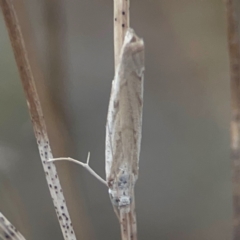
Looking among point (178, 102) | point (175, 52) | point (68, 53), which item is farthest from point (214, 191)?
point (68, 53)

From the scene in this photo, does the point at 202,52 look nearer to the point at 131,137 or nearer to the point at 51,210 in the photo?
the point at 131,137

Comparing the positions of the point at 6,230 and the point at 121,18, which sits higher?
the point at 121,18

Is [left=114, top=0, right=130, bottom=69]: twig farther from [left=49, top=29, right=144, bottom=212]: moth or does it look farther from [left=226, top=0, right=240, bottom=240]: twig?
[left=226, top=0, right=240, bottom=240]: twig

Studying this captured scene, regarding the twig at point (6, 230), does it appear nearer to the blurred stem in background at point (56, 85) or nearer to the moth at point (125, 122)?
the moth at point (125, 122)

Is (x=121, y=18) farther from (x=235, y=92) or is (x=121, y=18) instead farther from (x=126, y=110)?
(x=235, y=92)

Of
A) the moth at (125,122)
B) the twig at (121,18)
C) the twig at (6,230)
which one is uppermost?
the twig at (121,18)

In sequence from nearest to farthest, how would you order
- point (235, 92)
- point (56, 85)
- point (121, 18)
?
point (121, 18), point (235, 92), point (56, 85)

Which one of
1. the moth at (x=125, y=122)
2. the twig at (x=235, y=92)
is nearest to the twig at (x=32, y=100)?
the moth at (x=125, y=122)

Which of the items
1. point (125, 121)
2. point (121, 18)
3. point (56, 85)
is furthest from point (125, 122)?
point (56, 85)
